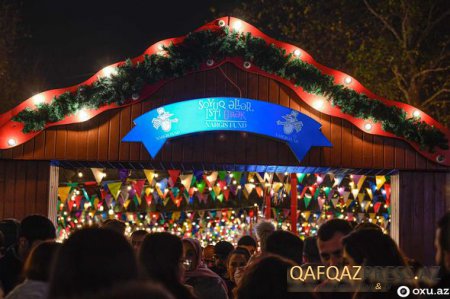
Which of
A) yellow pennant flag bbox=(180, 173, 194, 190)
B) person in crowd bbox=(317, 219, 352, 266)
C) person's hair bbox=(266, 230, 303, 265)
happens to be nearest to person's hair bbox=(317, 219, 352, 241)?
person in crowd bbox=(317, 219, 352, 266)

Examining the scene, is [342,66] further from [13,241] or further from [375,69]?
[13,241]

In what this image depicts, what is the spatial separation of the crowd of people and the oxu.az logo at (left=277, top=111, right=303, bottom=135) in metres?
2.02

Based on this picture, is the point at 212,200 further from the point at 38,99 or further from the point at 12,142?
the point at 12,142

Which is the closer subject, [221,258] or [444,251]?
[444,251]

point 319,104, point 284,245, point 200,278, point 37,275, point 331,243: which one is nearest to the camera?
point 37,275

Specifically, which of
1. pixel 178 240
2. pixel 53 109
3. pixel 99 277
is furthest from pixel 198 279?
pixel 53 109

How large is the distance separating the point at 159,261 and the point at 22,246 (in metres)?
1.94

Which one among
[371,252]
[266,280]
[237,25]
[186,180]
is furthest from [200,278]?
[186,180]

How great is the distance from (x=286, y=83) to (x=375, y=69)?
12.7 meters

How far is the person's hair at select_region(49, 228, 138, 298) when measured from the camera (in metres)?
2.83

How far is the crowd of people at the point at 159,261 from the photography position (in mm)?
2861

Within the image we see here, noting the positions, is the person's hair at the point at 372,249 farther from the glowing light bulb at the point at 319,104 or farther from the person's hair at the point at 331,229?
the glowing light bulb at the point at 319,104

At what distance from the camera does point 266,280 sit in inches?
154

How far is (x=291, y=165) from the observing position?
413 inches
